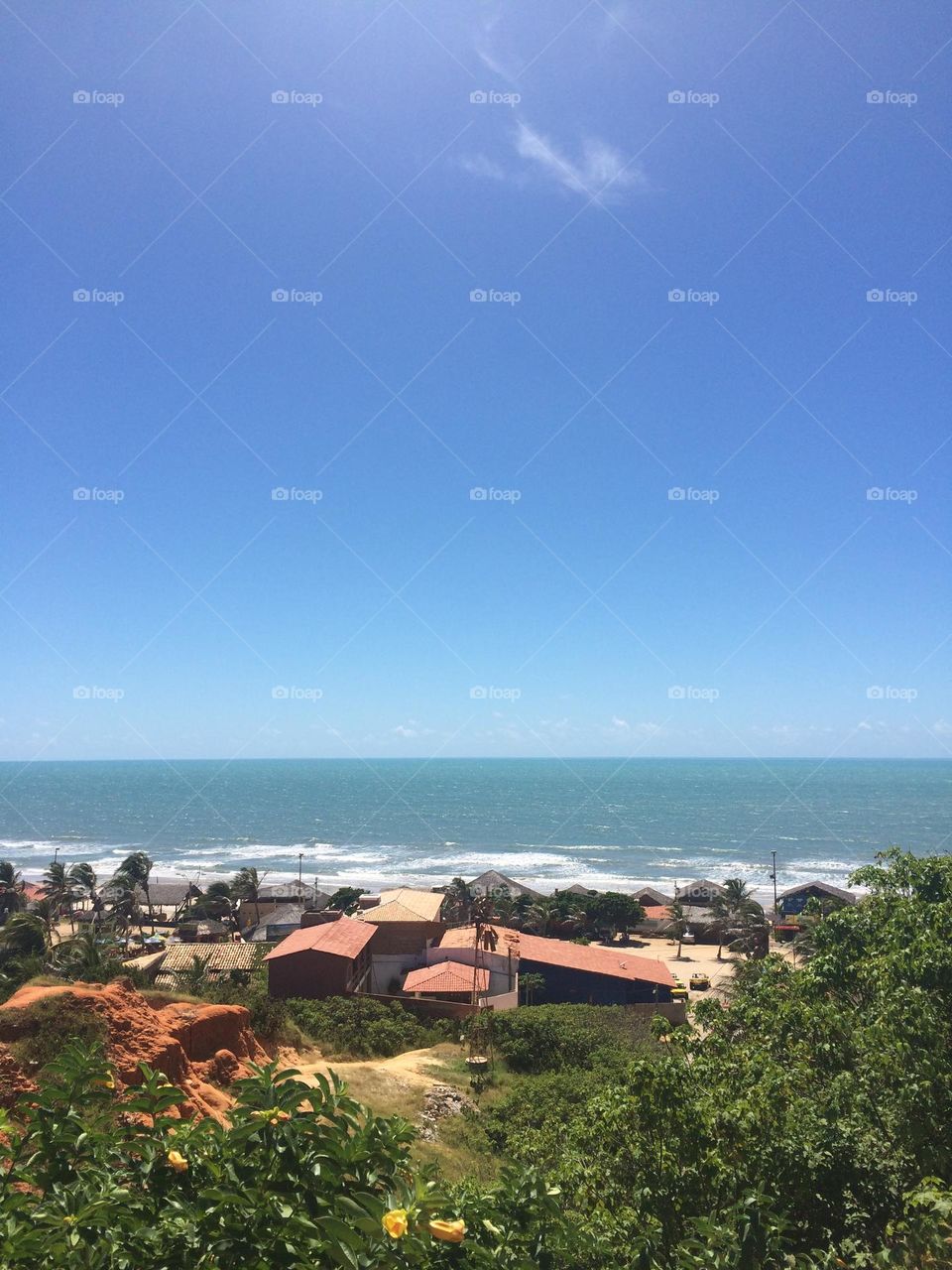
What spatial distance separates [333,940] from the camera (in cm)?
3173

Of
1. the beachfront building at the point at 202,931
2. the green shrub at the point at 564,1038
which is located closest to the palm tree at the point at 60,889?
the beachfront building at the point at 202,931

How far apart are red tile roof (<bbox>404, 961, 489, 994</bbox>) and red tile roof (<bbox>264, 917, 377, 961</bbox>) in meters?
2.69

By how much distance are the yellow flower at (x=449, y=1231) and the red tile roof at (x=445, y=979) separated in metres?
30.8

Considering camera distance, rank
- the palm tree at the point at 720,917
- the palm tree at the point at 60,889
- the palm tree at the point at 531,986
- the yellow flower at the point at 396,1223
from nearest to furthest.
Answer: the yellow flower at the point at 396,1223 < the palm tree at the point at 531,986 < the palm tree at the point at 60,889 < the palm tree at the point at 720,917

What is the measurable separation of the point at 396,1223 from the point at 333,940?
31.4 m

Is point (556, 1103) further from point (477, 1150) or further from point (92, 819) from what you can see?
point (92, 819)

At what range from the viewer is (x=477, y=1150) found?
1697 cm

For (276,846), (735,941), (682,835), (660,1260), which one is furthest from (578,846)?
(660,1260)

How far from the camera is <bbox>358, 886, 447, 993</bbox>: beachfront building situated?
3584cm

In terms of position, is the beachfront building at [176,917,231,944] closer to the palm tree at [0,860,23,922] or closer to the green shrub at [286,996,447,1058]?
the palm tree at [0,860,23,922]

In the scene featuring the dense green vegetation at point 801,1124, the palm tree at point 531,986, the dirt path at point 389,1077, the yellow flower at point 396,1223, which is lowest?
the palm tree at point 531,986

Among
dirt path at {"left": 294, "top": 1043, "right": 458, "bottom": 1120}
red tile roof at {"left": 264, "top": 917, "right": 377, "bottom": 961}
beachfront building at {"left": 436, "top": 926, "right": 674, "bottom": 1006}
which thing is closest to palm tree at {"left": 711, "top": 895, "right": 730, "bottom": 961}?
beachfront building at {"left": 436, "top": 926, "right": 674, "bottom": 1006}

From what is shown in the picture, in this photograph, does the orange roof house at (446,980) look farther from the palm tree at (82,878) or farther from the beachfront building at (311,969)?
the palm tree at (82,878)

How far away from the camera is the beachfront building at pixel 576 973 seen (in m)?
33.8
